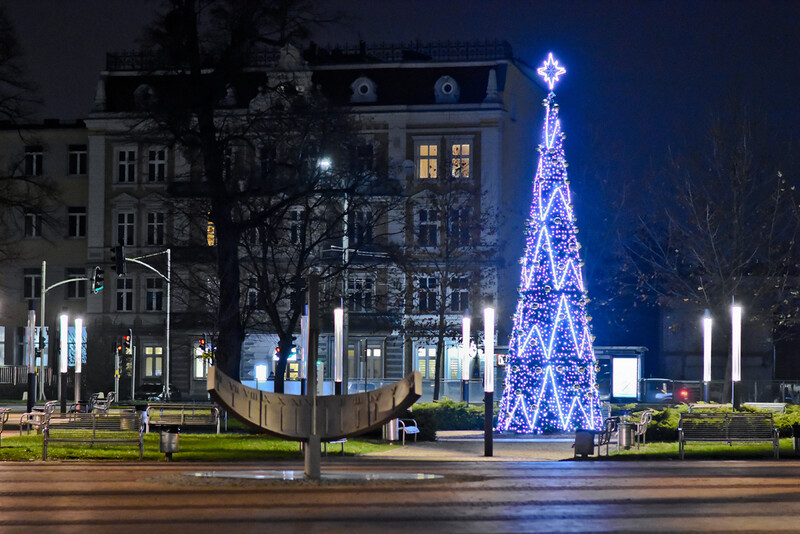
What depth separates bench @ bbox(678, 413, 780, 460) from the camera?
3192 centimetres

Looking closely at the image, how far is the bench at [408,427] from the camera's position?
122ft

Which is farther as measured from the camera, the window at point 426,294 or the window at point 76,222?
the window at point 76,222

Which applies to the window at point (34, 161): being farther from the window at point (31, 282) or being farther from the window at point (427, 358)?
the window at point (427, 358)

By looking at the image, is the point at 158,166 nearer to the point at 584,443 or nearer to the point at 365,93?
the point at 365,93

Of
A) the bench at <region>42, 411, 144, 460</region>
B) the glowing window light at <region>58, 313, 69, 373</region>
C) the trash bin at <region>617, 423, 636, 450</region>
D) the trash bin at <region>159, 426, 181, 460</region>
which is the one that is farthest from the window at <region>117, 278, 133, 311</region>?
the trash bin at <region>159, 426, 181, 460</region>

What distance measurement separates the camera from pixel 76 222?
79750mm

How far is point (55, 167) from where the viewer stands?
7975cm

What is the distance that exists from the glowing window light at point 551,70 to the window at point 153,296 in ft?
141

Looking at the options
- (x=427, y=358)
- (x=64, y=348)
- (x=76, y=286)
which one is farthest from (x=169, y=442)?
(x=76, y=286)

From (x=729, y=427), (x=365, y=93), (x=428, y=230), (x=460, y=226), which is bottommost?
(x=729, y=427)

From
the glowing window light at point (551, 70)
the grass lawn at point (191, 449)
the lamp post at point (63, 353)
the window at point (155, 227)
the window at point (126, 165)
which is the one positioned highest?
the window at point (126, 165)

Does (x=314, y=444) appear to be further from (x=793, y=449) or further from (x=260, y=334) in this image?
(x=260, y=334)

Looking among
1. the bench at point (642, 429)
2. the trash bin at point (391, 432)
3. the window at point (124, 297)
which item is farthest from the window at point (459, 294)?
Result: the bench at point (642, 429)

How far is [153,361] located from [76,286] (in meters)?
6.78
